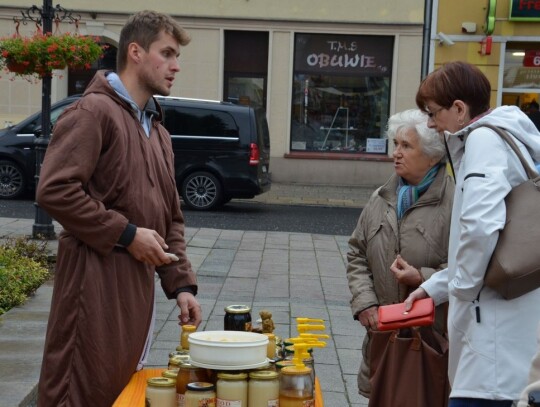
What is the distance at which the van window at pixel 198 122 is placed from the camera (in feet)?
55.7

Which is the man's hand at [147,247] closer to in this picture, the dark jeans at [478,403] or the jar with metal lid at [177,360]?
the jar with metal lid at [177,360]

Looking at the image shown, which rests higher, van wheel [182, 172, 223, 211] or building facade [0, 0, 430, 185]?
building facade [0, 0, 430, 185]

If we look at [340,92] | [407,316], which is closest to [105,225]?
[407,316]

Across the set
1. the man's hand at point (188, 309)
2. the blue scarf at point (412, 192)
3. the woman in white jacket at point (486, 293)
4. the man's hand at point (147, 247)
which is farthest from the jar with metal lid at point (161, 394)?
→ the blue scarf at point (412, 192)

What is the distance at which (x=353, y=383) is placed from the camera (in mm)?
6352

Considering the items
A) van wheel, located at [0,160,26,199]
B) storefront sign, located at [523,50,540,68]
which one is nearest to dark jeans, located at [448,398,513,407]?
van wheel, located at [0,160,26,199]

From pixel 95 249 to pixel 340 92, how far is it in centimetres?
2031

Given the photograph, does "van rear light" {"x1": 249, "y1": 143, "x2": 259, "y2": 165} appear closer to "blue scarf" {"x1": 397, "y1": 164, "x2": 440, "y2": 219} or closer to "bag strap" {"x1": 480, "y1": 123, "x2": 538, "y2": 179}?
"blue scarf" {"x1": 397, "y1": 164, "x2": 440, "y2": 219}

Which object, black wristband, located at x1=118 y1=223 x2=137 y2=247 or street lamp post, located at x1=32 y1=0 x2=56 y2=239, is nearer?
black wristband, located at x1=118 y1=223 x2=137 y2=247

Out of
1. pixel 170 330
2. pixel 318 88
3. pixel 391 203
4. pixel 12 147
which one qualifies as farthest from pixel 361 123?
pixel 391 203

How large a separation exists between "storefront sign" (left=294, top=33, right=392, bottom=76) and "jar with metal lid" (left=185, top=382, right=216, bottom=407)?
20454 mm

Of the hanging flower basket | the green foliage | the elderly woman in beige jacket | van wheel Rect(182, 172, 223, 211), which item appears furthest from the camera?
van wheel Rect(182, 172, 223, 211)

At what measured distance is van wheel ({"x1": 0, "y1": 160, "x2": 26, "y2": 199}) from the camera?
56.2 ft

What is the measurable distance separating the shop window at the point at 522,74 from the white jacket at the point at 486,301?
59.9 ft
